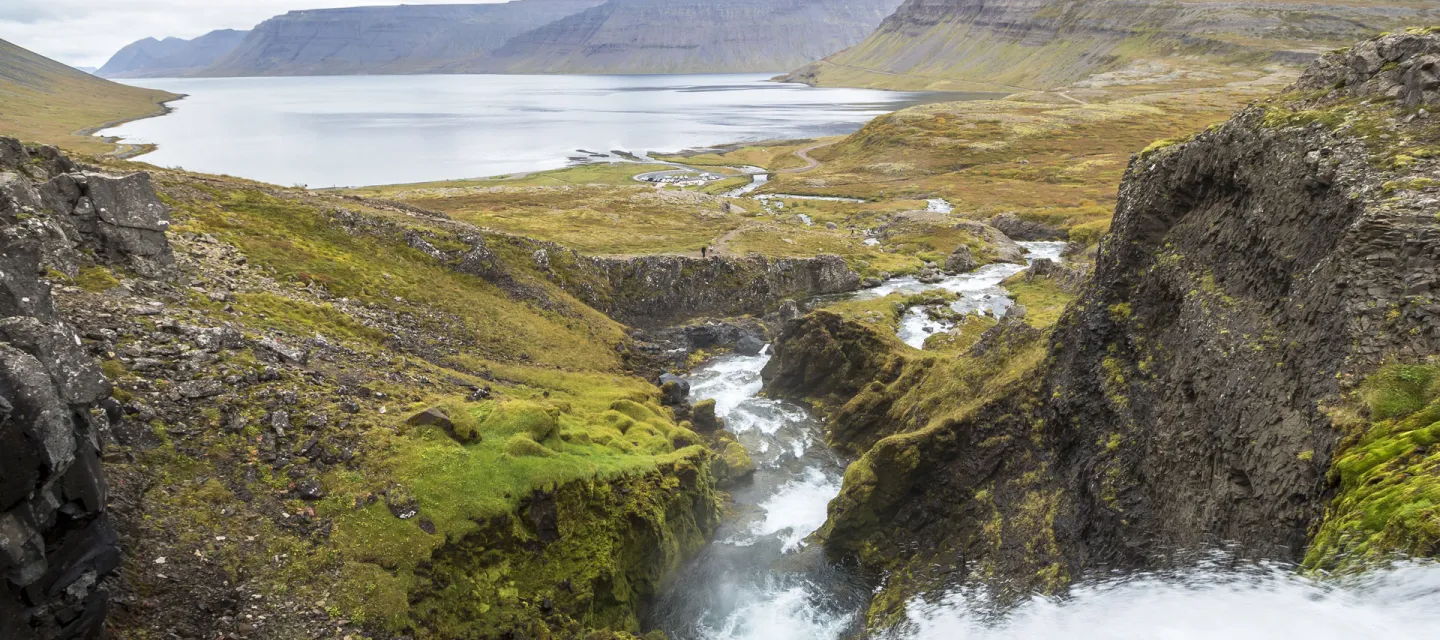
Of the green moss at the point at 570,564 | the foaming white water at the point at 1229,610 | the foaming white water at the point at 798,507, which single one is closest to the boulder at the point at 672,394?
the foaming white water at the point at 798,507

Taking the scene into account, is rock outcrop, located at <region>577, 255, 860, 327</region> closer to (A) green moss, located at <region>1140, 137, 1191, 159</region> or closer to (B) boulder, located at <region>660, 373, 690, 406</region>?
(B) boulder, located at <region>660, 373, 690, 406</region>

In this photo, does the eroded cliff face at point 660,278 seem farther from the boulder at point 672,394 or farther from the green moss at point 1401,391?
the green moss at point 1401,391

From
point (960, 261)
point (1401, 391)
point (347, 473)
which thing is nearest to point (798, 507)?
point (347, 473)

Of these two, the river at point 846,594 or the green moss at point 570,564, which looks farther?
the green moss at point 570,564

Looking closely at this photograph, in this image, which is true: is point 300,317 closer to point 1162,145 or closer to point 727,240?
point 1162,145

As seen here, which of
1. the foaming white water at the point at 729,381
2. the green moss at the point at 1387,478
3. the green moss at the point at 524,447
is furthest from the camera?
the foaming white water at the point at 729,381

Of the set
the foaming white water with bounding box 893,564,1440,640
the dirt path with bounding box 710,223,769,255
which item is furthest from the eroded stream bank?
the dirt path with bounding box 710,223,769,255
